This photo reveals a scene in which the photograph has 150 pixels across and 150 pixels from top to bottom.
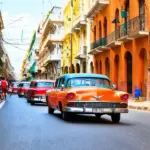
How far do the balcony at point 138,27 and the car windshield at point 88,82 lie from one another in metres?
14.5

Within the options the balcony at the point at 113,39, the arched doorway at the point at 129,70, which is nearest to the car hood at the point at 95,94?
the arched doorway at the point at 129,70

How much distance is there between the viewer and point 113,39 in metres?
36.3

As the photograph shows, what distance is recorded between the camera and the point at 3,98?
1339 inches

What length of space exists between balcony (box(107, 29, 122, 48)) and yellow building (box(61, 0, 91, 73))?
9.95 meters

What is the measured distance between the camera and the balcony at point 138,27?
29062 millimetres

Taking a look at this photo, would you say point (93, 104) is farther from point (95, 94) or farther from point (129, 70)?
point (129, 70)

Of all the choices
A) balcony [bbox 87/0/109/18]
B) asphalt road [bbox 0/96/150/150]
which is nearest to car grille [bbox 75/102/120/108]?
asphalt road [bbox 0/96/150/150]

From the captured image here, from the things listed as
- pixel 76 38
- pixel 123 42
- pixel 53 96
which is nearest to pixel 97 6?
pixel 123 42

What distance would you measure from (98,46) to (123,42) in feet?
22.7

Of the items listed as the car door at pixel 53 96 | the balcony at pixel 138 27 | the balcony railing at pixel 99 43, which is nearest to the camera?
the car door at pixel 53 96

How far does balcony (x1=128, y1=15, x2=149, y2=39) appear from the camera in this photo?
29062mm

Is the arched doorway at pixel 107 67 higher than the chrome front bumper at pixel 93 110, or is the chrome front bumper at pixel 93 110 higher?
the arched doorway at pixel 107 67

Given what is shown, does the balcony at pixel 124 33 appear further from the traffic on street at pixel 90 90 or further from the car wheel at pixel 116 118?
the car wheel at pixel 116 118

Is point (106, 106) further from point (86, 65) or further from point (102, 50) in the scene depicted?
point (86, 65)
